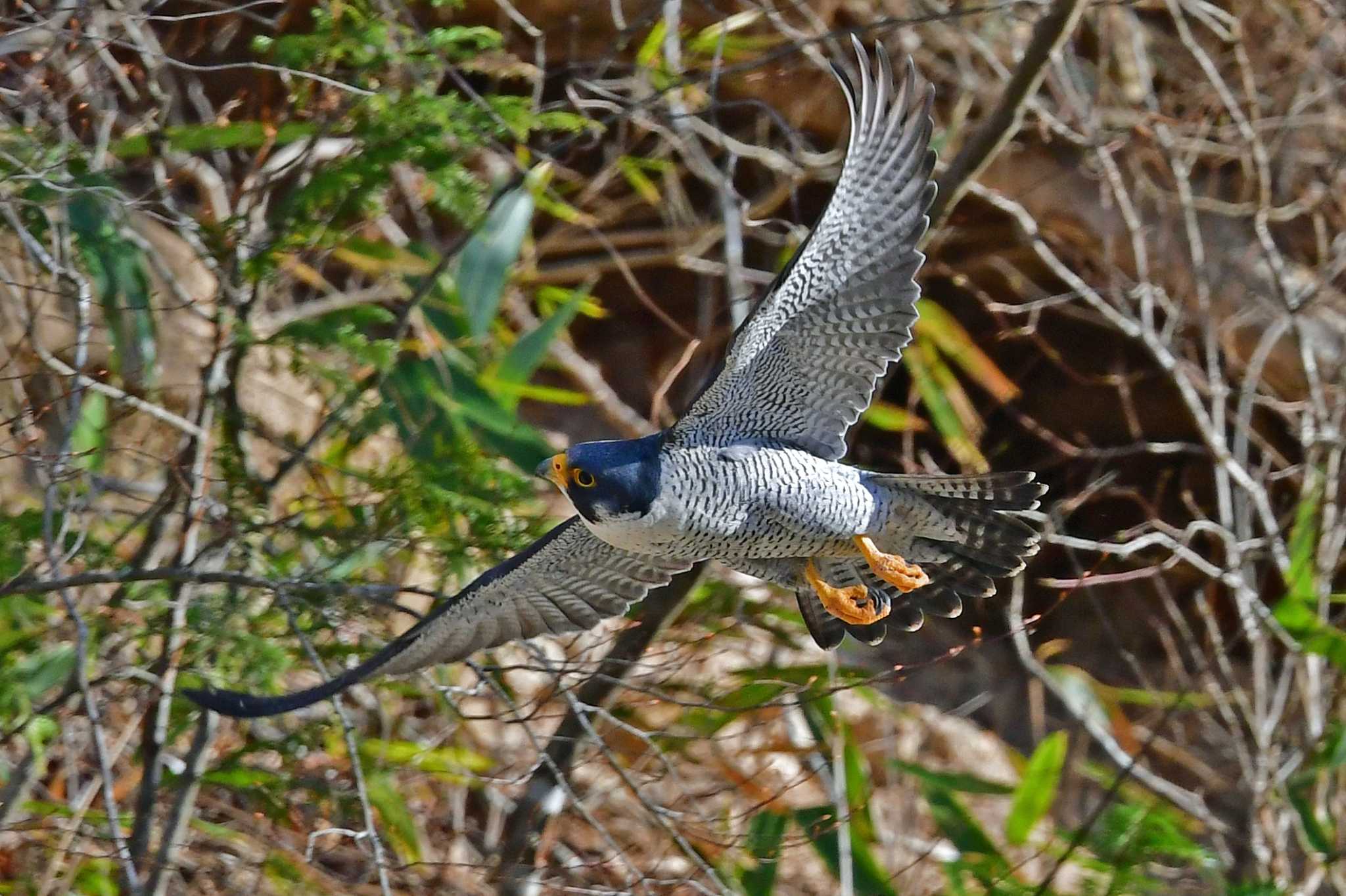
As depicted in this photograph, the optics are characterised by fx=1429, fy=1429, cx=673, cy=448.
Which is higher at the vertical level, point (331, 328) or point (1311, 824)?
point (331, 328)

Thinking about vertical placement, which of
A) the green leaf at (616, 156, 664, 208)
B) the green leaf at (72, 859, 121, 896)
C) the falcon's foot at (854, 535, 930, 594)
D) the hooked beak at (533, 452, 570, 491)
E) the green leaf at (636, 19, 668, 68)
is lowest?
the green leaf at (72, 859, 121, 896)

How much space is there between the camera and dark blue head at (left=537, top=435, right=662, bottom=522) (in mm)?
2744

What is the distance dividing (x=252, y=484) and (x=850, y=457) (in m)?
3.22

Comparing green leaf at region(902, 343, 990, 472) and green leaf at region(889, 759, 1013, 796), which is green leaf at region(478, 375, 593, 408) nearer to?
green leaf at region(902, 343, 990, 472)

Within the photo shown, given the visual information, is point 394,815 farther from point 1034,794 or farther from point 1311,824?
point 1311,824

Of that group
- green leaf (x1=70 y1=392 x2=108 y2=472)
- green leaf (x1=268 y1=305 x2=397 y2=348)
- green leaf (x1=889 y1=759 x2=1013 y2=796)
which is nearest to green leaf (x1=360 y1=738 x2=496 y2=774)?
green leaf (x1=70 y1=392 x2=108 y2=472)

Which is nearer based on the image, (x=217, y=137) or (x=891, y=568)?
(x=891, y=568)

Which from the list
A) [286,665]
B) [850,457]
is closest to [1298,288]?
[850,457]

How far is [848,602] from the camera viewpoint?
323 centimetres

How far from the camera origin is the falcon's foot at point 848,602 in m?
3.21

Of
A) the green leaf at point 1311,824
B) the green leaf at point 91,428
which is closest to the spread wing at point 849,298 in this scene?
the green leaf at point 91,428

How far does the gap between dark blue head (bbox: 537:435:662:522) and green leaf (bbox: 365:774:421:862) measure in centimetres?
160

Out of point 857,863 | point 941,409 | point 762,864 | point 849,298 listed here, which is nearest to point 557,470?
point 849,298

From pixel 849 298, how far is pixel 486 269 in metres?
1.70
